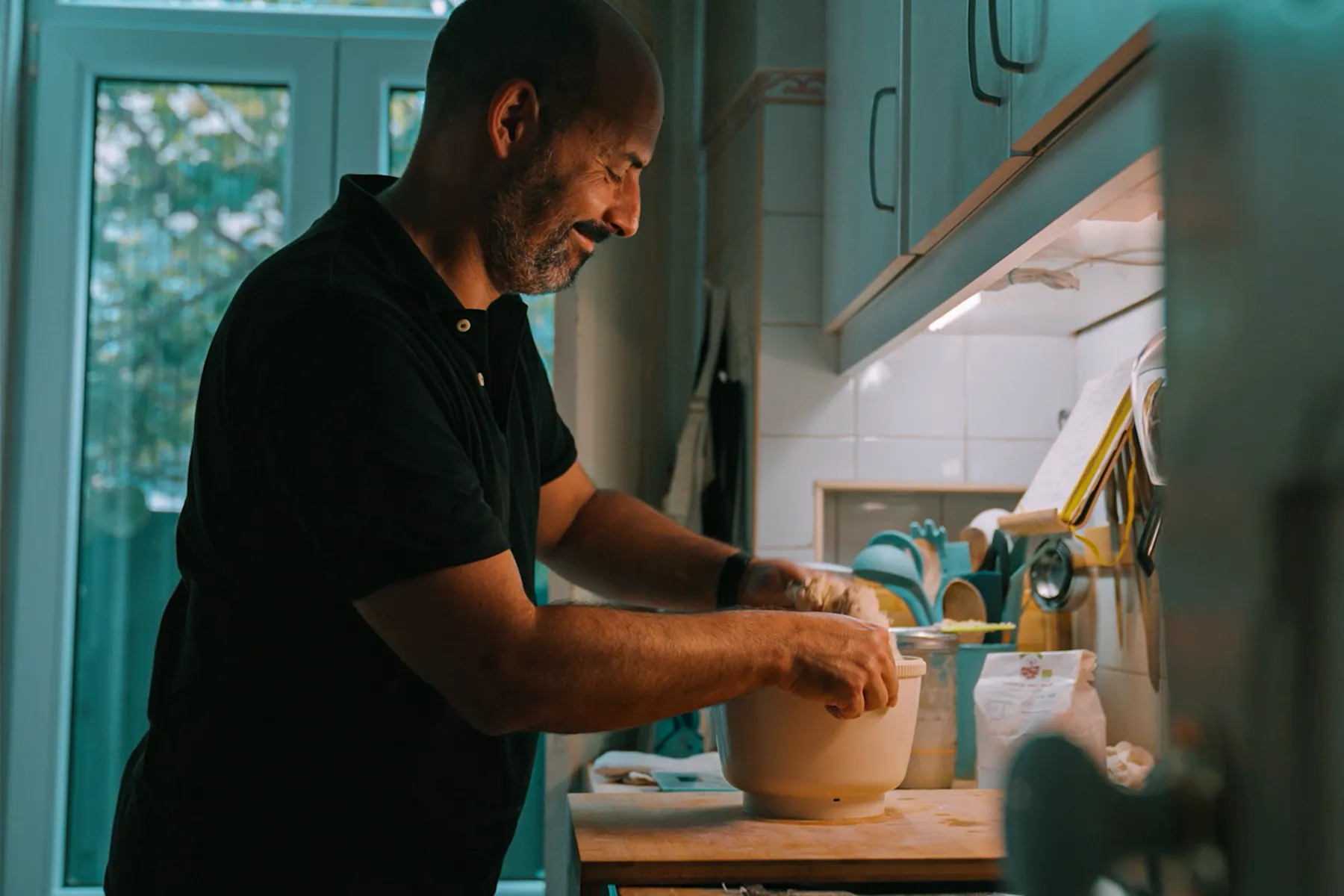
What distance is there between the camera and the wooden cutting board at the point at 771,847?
1015mm

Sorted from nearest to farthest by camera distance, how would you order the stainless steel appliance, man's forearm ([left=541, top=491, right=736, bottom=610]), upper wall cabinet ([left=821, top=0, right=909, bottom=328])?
the stainless steel appliance < man's forearm ([left=541, top=491, right=736, bottom=610]) < upper wall cabinet ([left=821, top=0, right=909, bottom=328])

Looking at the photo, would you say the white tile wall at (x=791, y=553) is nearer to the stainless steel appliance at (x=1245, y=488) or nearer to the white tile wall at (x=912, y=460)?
the white tile wall at (x=912, y=460)

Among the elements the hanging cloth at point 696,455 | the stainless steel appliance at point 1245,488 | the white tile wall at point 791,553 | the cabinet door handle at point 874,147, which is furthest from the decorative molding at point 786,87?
the stainless steel appliance at point 1245,488

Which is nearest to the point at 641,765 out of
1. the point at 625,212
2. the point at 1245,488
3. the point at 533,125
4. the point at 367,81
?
the point at 625,212

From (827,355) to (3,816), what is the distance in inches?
77.9

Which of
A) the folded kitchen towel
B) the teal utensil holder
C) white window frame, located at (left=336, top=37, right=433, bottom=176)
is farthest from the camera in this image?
white window frame, located at (left=336, top=37, right=433, bottom=176)

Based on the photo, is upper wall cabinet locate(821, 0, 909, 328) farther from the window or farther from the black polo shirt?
the window

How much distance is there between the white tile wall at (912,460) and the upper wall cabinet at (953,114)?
701 millimetres

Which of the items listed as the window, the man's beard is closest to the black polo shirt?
the man's beard

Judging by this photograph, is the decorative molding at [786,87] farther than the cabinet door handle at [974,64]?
Yes

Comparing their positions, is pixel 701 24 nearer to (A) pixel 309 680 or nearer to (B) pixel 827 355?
(B) pixel 827 355

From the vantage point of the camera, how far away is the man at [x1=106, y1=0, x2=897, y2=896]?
3.05ft

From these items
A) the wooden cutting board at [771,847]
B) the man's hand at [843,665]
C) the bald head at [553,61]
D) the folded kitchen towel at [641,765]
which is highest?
the bald head at [553,61]

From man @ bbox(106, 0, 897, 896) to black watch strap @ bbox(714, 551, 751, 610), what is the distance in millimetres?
274
